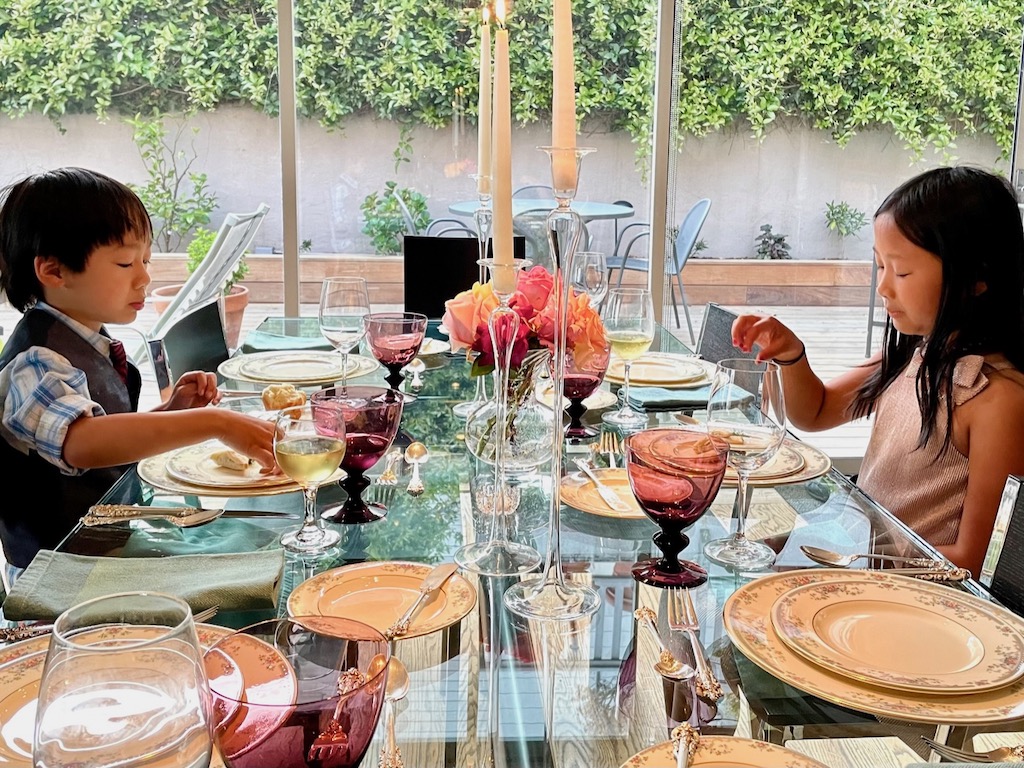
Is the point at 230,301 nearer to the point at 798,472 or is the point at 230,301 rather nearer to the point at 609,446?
the point at 609,446

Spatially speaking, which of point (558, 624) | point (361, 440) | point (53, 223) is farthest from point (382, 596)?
point (53, 223)

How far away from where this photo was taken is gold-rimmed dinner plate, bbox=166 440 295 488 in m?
1.42

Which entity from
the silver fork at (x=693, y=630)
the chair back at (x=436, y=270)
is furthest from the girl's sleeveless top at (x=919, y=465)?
the chair back at (x=436, y=270)

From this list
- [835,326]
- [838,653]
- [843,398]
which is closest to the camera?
[838,653]

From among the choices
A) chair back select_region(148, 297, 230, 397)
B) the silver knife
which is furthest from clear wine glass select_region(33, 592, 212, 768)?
chair back select_region(148, 297, 230, 397)

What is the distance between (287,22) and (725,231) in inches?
73.1

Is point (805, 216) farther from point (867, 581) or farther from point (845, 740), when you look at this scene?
point (845, 740)

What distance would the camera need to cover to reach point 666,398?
195cm

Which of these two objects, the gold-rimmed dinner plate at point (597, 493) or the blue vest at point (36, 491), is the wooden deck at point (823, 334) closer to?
the blue vest at point (36, 491)

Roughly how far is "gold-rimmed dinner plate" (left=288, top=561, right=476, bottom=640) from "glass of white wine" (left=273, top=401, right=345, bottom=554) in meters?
0.13

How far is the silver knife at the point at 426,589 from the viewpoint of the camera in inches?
38.5

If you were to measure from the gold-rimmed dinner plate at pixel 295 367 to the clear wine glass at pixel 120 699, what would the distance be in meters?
1.51

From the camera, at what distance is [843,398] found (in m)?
2.10

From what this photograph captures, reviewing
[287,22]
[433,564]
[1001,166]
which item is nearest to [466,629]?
[433,564]
